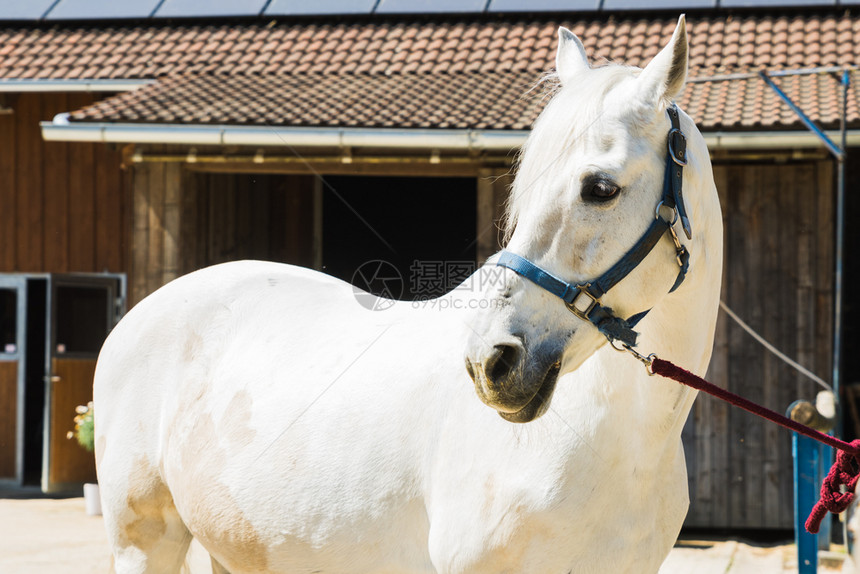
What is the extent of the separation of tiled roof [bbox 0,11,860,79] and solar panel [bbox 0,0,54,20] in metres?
0.25

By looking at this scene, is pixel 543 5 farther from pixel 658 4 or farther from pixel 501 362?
pixel 501 362

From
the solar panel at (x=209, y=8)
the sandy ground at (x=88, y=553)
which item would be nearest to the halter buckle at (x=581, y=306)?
the sandy ground at (x=88, y=553)

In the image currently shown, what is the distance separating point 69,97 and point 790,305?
7.18 meters

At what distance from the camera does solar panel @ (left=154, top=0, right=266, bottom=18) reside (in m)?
9.76

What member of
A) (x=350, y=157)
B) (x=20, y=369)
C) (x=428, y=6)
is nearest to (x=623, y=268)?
(x=350, y=157)

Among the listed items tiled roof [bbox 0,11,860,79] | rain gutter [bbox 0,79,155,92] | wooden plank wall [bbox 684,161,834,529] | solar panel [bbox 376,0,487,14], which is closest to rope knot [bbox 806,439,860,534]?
wooden plank wall [bbox 684,161,834,529]

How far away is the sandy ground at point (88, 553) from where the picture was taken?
5.74 metres

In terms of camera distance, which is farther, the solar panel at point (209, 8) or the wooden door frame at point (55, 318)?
the solar panel at point (209, 8)

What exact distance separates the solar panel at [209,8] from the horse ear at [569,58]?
802 cm

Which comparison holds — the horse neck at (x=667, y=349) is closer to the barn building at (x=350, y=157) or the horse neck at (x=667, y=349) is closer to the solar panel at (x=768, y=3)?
the barn building at (x=350, y=157)

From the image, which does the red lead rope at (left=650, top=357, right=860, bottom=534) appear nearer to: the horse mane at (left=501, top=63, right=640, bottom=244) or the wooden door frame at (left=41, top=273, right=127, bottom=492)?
the horse mane at (left=501, top=63, right=640, bottom=244)

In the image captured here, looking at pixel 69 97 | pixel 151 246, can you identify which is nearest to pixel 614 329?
pixel 151 246

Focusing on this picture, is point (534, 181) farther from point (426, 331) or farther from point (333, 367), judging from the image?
point (333, 367)

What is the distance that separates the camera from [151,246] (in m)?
7.46
